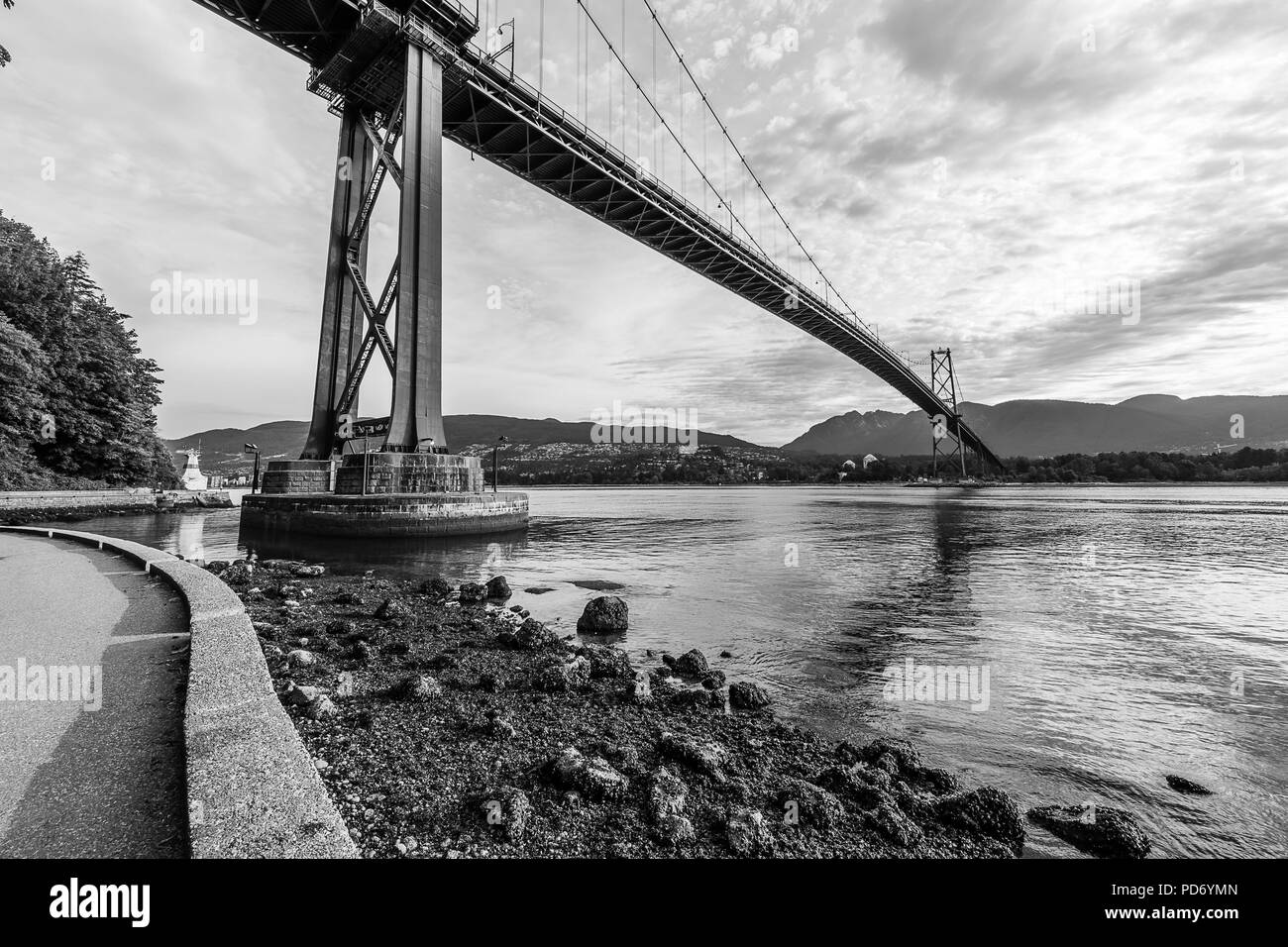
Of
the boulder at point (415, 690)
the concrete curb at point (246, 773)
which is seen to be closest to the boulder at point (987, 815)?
the concrete curb at point (246, 773)

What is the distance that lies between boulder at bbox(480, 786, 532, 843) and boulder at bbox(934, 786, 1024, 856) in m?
2.30

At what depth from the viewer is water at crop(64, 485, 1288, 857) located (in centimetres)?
387

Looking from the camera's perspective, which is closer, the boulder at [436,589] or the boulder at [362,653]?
the boulder at [362,653]

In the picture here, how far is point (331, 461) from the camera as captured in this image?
2281 cm

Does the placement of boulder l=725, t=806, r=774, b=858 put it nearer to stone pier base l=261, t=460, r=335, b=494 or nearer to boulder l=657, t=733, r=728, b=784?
boulder l=657, t=733, r=728, b=784

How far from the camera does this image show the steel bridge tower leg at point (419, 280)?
21.0 m

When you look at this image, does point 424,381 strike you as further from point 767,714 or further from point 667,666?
point 767,714

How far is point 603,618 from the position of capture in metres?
7.76

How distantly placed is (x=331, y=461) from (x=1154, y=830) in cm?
2586

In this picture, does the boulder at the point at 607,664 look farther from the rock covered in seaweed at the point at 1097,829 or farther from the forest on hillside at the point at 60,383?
the forest on hillside at the point at 60,383

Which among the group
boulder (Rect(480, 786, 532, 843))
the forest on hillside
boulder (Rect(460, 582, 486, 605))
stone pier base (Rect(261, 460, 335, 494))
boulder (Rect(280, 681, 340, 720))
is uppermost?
the forest on hillside

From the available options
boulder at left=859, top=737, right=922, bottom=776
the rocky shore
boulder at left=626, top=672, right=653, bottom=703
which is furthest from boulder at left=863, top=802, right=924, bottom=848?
boulder at left=626, top=672, right=653, bottom=703

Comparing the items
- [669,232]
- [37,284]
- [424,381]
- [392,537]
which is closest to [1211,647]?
[392,537]

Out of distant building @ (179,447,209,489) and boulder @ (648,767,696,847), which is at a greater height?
distant building @ (179,447,209,489)
